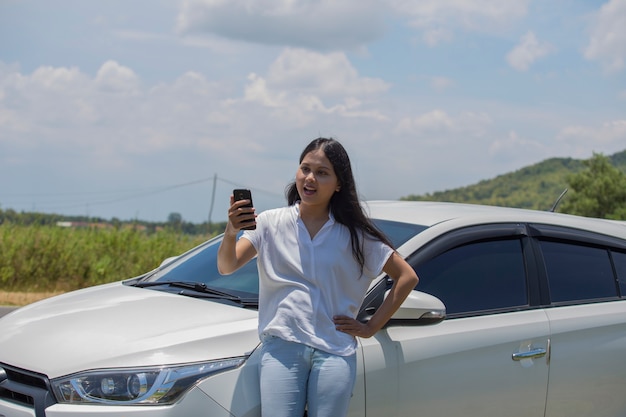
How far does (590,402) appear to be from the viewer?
438 centimetres

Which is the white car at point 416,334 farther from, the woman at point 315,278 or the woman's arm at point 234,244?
the woman's arm at point 234,244

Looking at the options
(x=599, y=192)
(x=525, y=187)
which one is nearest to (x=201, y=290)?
(x=599, y=192)

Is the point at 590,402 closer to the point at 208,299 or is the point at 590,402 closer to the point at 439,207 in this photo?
the point at 439,207

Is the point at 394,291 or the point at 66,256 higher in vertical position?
the point at 66,256

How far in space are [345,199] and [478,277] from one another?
112 cm

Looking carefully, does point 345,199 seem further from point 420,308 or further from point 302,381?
point 302,381

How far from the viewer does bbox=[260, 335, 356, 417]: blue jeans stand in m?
3.16

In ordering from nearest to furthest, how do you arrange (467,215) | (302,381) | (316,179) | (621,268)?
(302,381) < (316,179) < (467,215) < (621,268)

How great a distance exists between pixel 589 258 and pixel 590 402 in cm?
85

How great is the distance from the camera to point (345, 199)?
3473mm

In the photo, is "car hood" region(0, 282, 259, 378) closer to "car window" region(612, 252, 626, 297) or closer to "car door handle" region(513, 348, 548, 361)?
"car door handle" region(513, 348, 548, 361)

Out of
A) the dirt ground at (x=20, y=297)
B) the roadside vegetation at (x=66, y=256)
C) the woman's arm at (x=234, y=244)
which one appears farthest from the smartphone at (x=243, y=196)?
the roadside vegetation at (x=66, y=256)

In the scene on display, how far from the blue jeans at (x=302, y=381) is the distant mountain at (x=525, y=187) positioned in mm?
61584

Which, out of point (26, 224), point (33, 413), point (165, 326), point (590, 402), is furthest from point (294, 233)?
point (26, 224)
